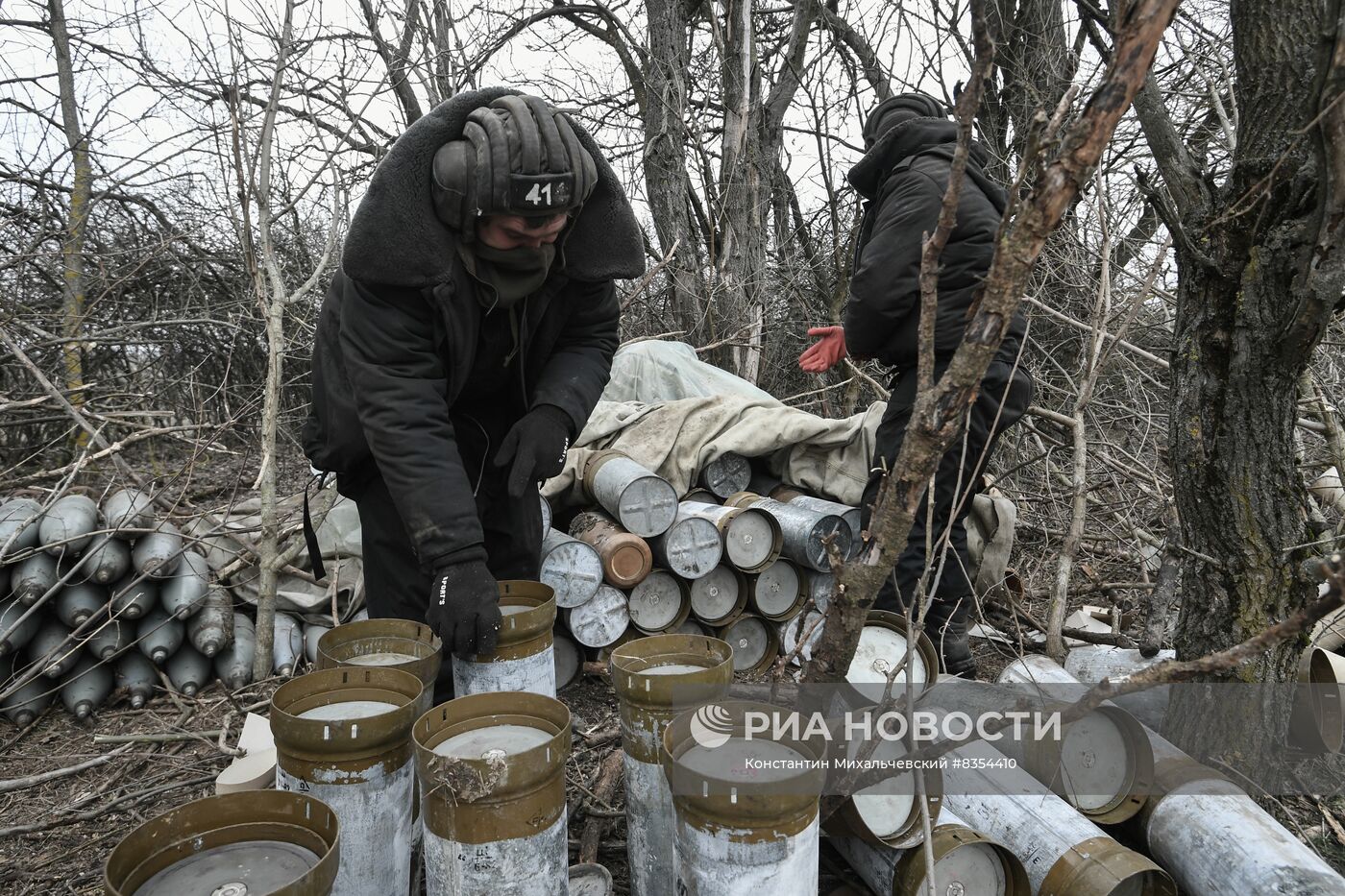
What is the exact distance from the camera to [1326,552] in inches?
95.4

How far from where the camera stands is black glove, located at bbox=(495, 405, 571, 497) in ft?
7.98

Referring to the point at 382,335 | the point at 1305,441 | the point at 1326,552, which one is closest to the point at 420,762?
the point at 382,335

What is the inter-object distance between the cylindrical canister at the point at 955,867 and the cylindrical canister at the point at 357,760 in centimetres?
105

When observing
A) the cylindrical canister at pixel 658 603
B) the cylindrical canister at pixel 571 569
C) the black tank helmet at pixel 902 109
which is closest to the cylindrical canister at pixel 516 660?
the cylindrical canister at pixel 571 569

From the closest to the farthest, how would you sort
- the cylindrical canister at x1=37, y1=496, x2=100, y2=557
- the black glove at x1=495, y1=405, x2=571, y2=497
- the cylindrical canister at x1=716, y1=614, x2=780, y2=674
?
the black glove at x1=495, y1=405, x2=571, y2=497, the cylindrical canister at x1=37, y1=496, x2=100, y2=557, the cylindrical canister at x1=716, y1=614, x2=780, y2=674

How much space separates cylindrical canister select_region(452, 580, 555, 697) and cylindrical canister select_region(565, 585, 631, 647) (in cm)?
150

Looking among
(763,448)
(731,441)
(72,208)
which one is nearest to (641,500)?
(731,441)

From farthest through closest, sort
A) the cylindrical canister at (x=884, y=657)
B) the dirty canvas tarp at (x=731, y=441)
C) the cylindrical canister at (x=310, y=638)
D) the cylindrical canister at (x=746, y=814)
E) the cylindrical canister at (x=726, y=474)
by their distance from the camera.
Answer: the cylindrical canister at (x=726, y=474)
the dirty canvas tarp at (x=731, y=441)
the cylindrical canister at (x=310, y=638)
the cylindrical canister at (x=884, y=657)
the cylindrical canister at (x=746, y=814)

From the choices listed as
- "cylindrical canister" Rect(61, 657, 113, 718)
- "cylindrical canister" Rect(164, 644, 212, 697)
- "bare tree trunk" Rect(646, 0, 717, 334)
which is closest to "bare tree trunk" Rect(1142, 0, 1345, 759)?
"cylindrical canister" Rect(164, 644, 212, 697)

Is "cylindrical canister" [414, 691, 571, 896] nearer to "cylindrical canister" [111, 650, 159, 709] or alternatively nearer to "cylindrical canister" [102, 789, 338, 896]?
"cylindrical canister" [102, 789, 338, 896]

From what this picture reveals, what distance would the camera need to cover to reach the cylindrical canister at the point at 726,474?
14.1 feet

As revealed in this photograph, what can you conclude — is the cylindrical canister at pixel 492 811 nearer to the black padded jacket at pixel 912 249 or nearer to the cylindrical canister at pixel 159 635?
the black padded jacket at pixel 912 249

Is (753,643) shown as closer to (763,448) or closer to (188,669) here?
(763,448)

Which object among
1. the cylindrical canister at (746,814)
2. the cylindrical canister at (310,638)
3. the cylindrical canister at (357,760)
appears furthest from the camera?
the cylindrical canister at (310,638)
